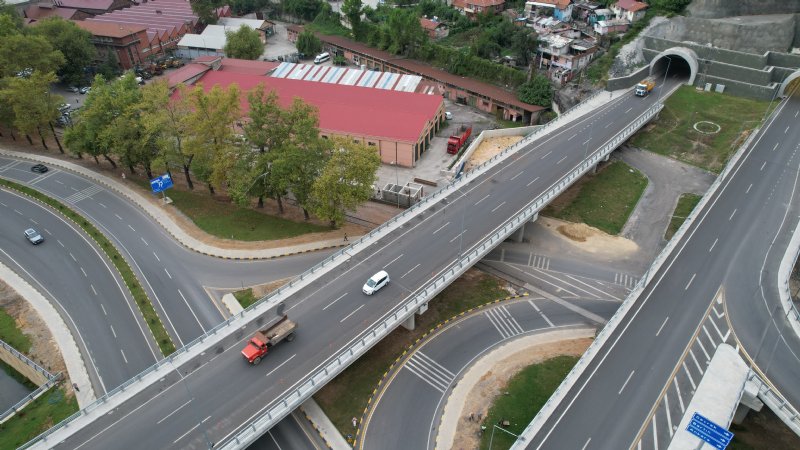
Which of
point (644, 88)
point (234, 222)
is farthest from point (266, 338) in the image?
point (644, 88)

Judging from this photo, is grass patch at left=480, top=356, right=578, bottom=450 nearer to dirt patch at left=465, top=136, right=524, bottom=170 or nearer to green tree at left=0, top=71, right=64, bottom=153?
dirt patch at left=465, top=136, right=524, bottom=170

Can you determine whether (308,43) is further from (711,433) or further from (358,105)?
(711,433)

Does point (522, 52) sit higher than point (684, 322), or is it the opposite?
point (522, 52)

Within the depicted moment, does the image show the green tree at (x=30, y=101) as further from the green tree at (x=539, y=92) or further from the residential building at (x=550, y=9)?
the residential building at (x=550, y=9)

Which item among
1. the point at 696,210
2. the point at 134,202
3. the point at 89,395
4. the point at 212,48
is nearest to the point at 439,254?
the point at 696,210

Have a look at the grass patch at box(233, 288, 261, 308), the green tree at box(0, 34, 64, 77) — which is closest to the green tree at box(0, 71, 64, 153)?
the green tree at box(0, 34, 64, 77)

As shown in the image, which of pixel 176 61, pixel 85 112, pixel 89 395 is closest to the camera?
pixel 89 395

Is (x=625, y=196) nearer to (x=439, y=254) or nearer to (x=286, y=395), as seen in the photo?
(x=439, y=254)

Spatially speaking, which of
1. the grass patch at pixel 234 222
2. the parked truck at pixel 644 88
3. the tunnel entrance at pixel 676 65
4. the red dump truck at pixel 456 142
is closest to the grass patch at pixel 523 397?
the grass patch at pixel 234 222
